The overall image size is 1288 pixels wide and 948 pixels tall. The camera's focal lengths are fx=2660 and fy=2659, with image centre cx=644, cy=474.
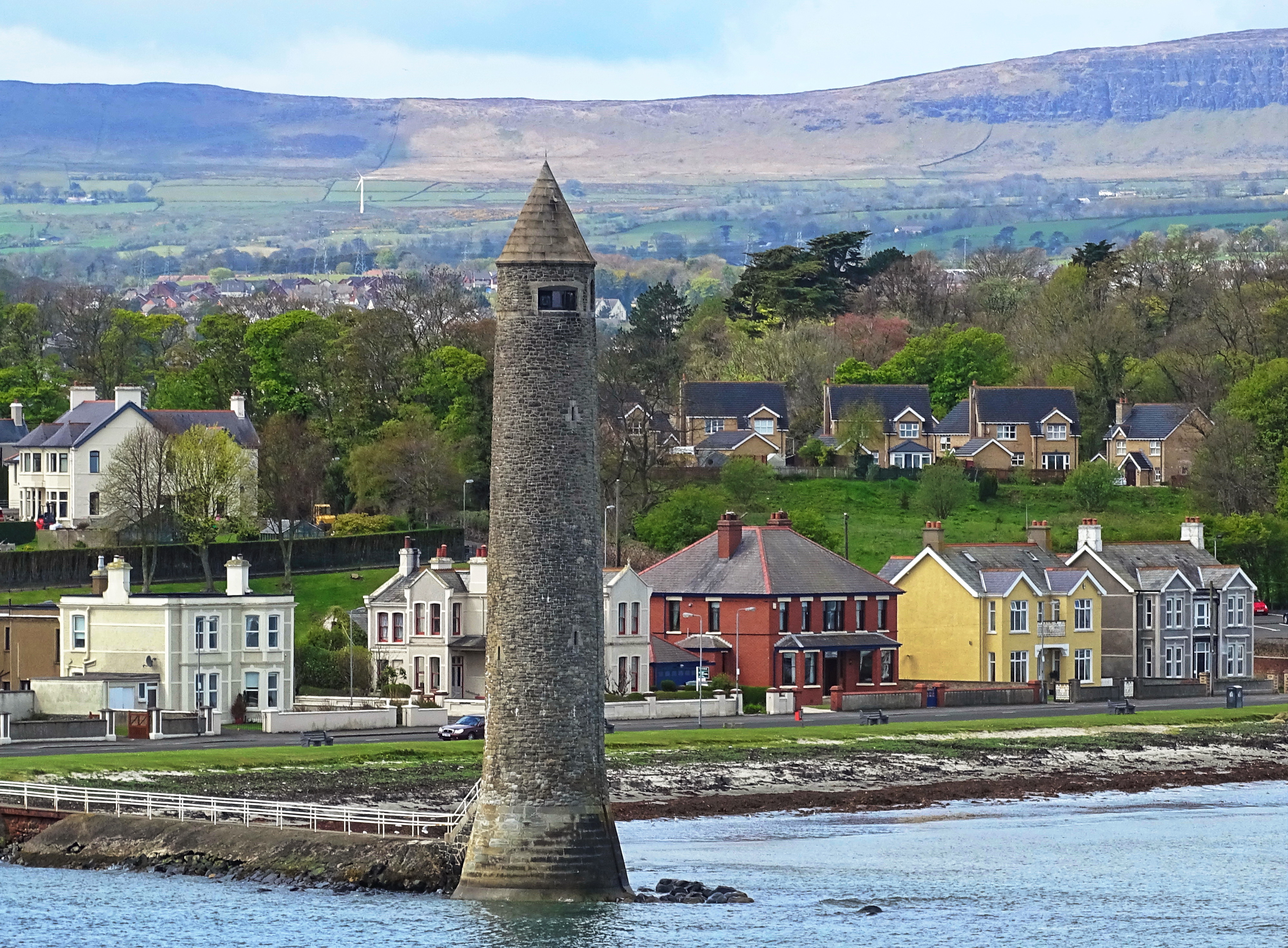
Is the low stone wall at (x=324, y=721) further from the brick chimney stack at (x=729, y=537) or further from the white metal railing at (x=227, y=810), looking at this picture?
the brick chimney stack at (x=729, y=537)

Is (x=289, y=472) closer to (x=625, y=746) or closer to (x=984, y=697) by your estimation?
(x=984, y=697)

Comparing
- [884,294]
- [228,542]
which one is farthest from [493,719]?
[884,294]

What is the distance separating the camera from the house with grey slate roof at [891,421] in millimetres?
156250

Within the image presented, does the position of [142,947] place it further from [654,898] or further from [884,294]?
[884,294]

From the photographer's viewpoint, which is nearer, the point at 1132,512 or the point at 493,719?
the point at 493,719

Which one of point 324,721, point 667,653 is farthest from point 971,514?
point 324,721

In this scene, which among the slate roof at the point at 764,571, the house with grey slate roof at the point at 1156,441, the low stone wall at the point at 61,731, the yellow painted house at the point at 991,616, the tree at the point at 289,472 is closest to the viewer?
the low stone wall at the point at 61,731

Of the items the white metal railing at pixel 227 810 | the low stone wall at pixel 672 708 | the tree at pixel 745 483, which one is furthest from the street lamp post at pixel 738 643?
the white metal railing at pixel 227 810

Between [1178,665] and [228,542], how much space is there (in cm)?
4110

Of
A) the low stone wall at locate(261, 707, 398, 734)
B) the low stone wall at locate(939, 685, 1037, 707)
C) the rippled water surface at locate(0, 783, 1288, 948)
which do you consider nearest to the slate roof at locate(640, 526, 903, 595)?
the low stone wall at locate(939, 685, 1037, 707)

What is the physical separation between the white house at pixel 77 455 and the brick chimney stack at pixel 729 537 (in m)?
36.5

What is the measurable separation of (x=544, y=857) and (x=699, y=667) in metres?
47.4

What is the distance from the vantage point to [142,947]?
49531 mm

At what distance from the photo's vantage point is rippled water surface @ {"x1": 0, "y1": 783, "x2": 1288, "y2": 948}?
49.5m
